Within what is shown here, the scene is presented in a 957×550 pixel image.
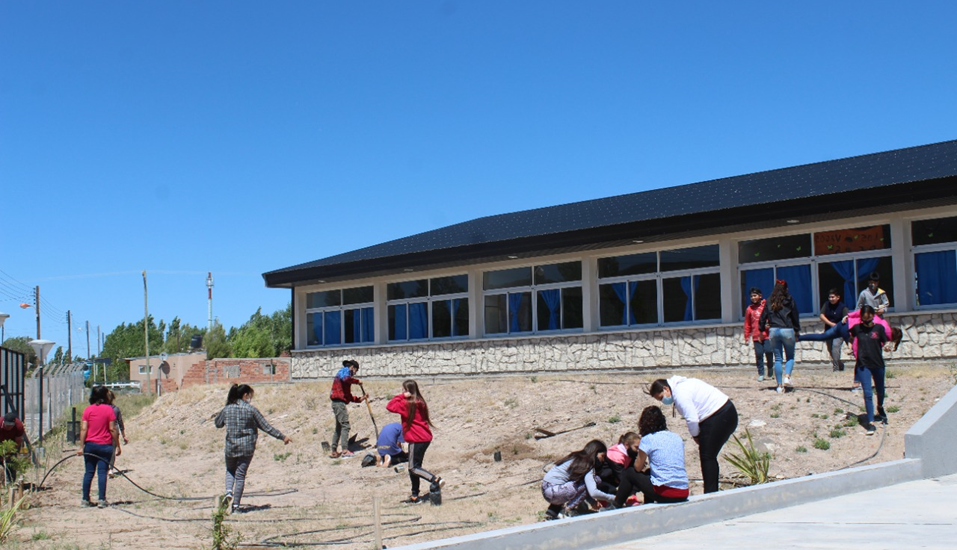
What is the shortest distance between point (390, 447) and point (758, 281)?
892 centimetres

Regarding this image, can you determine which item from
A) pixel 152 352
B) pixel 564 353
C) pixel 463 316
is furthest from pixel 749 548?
pixel 152 352

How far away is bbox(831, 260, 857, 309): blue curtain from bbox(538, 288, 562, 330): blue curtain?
283 inches

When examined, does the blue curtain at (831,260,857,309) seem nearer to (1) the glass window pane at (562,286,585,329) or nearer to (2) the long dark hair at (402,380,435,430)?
(1) the glass window pane at (562,286,585,329)

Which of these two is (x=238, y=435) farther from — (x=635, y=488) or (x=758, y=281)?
(x=758, y=281)

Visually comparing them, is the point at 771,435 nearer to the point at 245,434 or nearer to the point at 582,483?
the point at 582,483

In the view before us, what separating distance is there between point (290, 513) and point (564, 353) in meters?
11.9

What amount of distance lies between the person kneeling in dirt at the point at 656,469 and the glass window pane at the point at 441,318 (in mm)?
17997

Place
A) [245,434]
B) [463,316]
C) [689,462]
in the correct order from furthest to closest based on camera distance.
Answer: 1. [463,316]
2. [689,462]
3. [245,434]

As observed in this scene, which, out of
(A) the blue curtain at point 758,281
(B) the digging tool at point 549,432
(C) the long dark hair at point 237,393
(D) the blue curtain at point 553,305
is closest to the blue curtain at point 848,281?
(A) the blue curtain at point 758,281

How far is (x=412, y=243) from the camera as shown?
30875 millimetres

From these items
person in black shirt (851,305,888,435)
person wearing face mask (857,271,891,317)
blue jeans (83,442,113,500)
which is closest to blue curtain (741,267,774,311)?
person wearing face mask (857,271,891,317)

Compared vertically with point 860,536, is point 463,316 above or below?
above

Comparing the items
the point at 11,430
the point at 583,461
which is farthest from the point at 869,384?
the point at 11,430

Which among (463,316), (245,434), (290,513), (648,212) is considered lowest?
(290,513)
